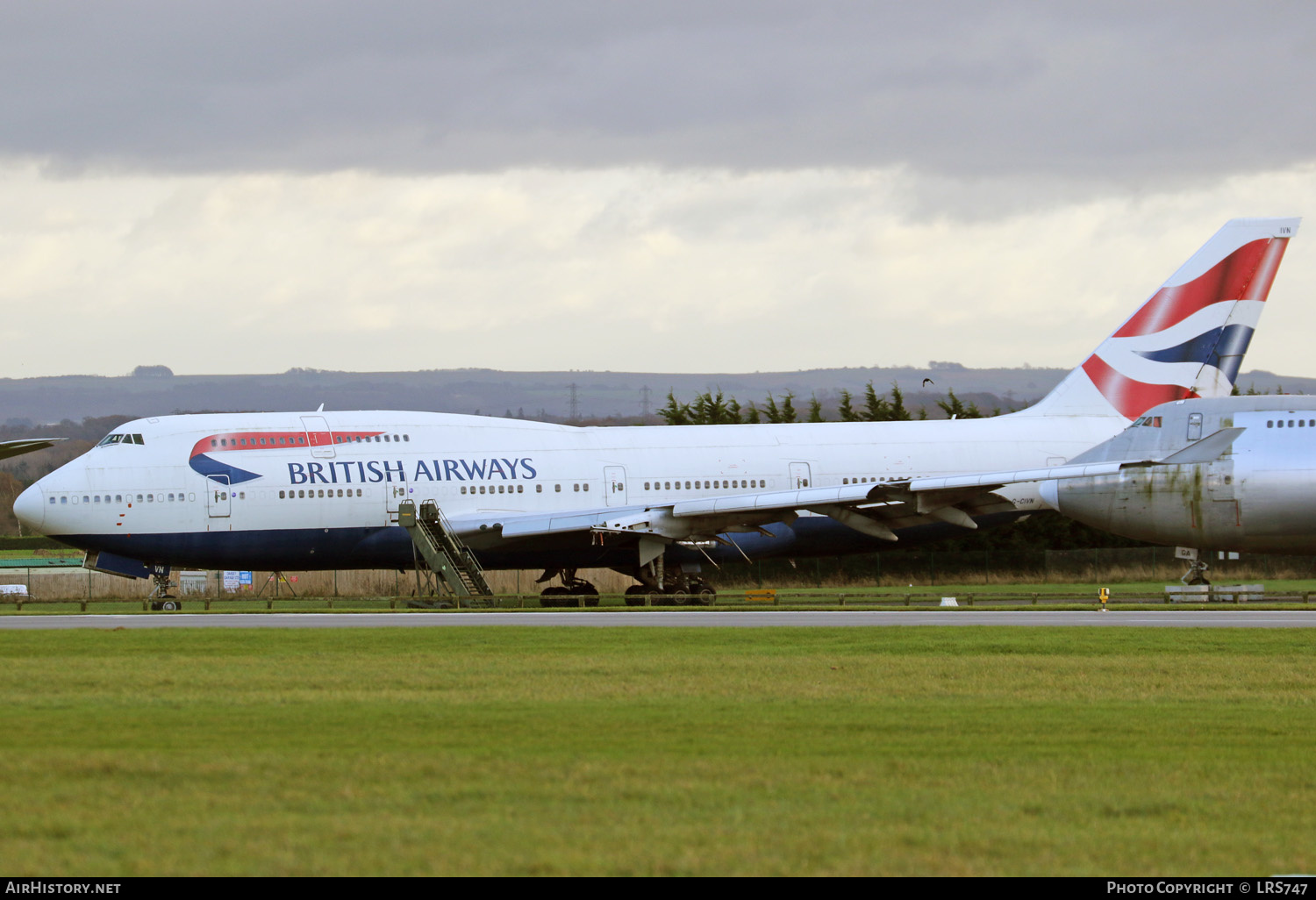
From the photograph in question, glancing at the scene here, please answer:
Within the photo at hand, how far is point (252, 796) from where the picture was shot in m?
10.8

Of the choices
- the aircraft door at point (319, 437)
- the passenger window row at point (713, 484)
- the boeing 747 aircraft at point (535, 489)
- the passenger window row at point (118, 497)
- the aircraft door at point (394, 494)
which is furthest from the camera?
the passenger window row at point (713, 484)

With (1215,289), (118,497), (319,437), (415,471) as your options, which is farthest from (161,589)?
(1215,289)

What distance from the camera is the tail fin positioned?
149 ft

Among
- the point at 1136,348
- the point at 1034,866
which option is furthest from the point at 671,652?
the point at 1136,348

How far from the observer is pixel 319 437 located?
130ft

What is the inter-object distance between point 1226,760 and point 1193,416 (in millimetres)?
27369

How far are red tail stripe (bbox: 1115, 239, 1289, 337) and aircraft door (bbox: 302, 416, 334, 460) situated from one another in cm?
2376

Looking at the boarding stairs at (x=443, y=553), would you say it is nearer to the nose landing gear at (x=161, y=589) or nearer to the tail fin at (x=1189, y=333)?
the nose landing gear at (x=161, y=589)

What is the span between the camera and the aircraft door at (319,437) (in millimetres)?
39312

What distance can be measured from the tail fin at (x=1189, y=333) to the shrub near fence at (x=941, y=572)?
7.50m

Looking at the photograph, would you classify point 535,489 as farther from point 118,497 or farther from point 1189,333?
point 1189,333

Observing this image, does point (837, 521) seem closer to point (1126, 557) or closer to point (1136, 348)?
point (1136, 348)

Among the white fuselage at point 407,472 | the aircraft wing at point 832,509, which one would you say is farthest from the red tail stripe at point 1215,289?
the aircraft wing at point 832,509

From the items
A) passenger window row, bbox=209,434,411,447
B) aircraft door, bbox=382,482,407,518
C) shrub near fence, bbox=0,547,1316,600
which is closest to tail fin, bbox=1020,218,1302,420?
shrub near fence, bbox=0,547,1316,600
